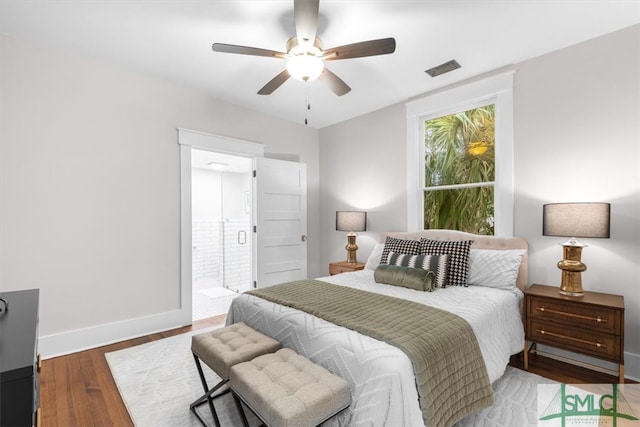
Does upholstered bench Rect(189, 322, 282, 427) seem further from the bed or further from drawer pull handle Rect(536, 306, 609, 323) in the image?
drawer pull handle Rect(536, 306, 609, 323)

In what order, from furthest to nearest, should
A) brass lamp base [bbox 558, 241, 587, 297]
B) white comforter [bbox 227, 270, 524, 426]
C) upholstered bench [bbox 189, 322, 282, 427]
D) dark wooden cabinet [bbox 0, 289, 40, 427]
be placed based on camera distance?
brass lamp base [bbox 558, 241, 587, 297]
upholstered bench [bbox 189, 322, 282, 427]
white comforter [bbox 227, 270, 524, 426]
dark wooden cabinet [bbox 0, 289, 40, 427]

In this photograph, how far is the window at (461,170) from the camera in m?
3.20

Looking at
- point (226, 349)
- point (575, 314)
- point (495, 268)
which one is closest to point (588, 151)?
point (495, 268)

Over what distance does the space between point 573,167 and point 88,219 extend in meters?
4.48

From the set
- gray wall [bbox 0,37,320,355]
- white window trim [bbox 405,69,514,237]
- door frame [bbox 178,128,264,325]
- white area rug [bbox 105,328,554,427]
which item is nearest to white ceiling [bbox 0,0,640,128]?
white window trim [bbox 405,69,514,237]

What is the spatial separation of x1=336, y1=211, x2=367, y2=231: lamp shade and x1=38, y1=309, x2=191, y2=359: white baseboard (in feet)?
7.48

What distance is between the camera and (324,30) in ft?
7.81

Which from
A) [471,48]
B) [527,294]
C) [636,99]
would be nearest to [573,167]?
[636,99]

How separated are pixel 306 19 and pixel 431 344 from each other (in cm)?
202

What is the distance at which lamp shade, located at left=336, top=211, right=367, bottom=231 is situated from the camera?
4.08 metres

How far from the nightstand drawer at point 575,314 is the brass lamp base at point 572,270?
0.51 feet

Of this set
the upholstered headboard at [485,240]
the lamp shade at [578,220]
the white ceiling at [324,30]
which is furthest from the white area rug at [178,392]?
the white ceiling at [324,30]

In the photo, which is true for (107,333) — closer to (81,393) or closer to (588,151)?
(81,393)

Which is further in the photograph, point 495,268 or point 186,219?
point 186,219
